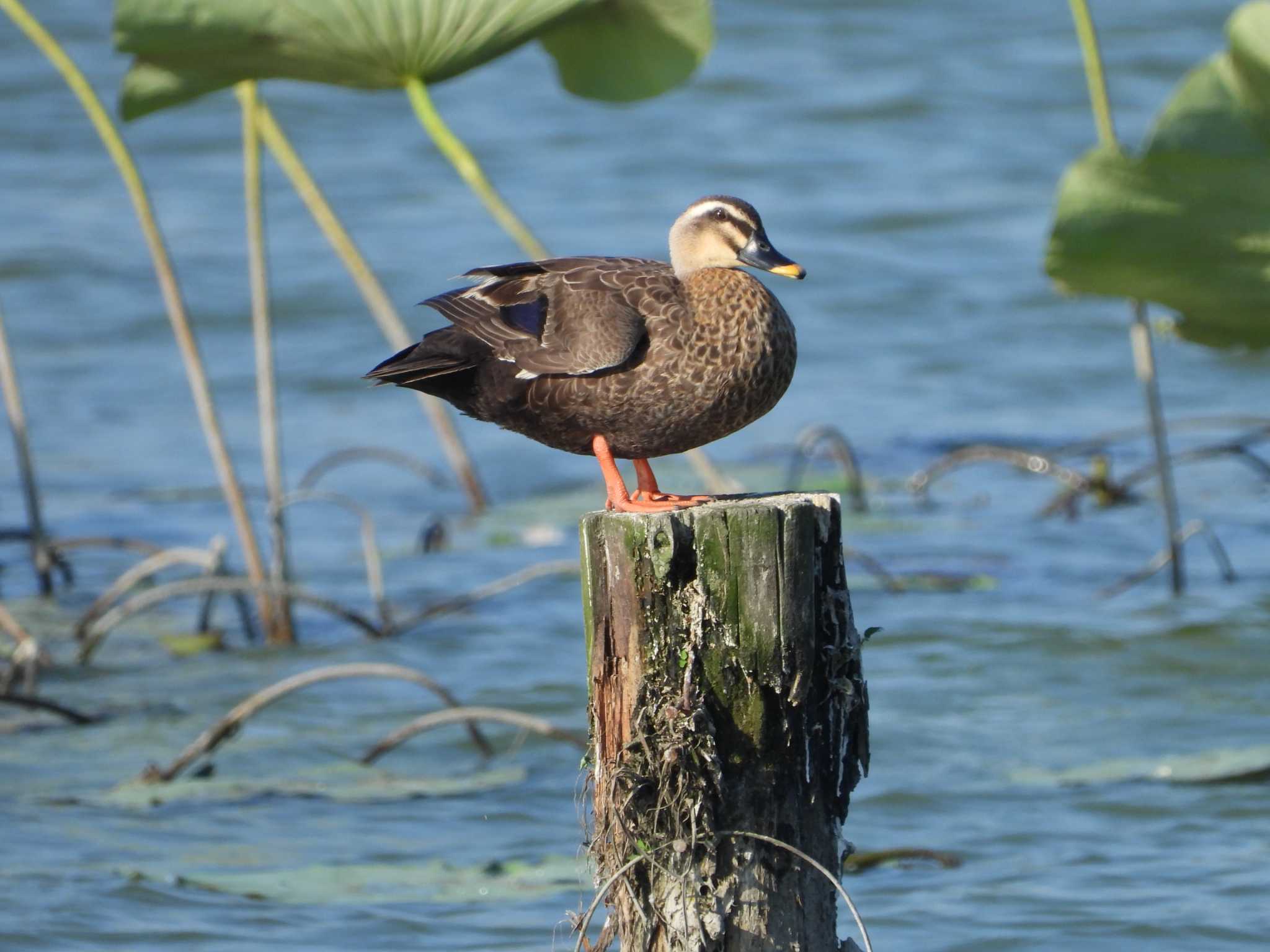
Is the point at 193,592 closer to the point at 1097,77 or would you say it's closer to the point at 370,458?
the point at 1097,77

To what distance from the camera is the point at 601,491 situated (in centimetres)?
1134

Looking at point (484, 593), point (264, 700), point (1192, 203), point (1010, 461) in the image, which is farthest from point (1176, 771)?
point (1010, 461)

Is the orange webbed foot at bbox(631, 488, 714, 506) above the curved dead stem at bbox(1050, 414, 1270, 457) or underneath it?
above

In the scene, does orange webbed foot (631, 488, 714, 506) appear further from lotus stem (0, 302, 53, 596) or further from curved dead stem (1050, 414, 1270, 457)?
curved dead stem (1050, 414, 1270, 457)

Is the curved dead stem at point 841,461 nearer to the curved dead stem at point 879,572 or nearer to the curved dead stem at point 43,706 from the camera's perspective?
the curved dead stem at point 879,572

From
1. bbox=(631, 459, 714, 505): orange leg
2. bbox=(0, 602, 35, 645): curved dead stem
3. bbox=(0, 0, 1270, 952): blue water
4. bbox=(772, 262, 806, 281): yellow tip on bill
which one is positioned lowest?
bbox=(0, 0, 1270, 952): blue water

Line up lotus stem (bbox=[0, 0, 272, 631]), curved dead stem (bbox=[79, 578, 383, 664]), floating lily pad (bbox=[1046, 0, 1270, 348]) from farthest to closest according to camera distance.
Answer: lotus stem (bbox=[0, 0, 272, 631]) → curved dead stem (bbox=[79, 578, 383, 664]) → floating lily pad (bbox=[1046, 0, 1270, 348])

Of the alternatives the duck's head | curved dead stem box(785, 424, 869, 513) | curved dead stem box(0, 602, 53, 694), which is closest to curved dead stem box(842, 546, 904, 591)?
curved dead stem box(785, 424, 869, 513)

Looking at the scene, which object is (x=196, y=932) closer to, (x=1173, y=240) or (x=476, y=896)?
(x=476, y=896)

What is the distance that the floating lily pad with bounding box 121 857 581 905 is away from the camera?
5.37 meters

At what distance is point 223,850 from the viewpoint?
5.84 metres

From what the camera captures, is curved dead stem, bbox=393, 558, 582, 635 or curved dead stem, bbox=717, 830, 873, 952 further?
curved dead stem, bbox=393, 558, 582, 635

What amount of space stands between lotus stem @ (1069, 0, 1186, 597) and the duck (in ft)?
10.8

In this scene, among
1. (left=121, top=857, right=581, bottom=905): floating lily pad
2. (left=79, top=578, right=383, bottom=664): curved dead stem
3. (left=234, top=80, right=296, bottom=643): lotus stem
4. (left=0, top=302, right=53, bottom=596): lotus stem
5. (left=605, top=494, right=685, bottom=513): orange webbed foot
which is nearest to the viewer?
(left=605, top=494, right=685, bottom=513): orange webbed foot
